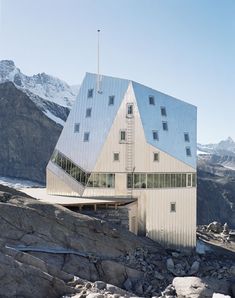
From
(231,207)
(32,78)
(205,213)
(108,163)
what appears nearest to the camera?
(108,163)

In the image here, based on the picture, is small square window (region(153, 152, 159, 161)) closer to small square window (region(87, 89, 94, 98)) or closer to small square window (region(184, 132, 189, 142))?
small square window (region(184, 132, 189, 142))

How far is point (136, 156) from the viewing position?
34.5 metres

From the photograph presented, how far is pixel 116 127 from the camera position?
115 ft

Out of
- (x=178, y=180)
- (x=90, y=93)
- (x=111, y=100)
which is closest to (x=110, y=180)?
(x=178, y=180)

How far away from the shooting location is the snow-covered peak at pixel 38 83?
169462 mm

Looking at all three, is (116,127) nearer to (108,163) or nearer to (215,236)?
(108,163)

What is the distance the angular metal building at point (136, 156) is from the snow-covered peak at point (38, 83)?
5099 inches

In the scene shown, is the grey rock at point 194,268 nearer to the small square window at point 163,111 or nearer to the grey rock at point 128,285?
the grey rock at point 128,285

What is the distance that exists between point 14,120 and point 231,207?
67.6m

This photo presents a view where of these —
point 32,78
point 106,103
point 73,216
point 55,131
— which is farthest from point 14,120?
point 32,78

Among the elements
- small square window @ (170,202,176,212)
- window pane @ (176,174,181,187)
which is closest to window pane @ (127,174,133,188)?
small square window @ (170,202,176,212)

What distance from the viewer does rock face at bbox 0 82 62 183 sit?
297ft

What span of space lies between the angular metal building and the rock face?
180ft

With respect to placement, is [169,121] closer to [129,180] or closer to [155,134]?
[155,134]
